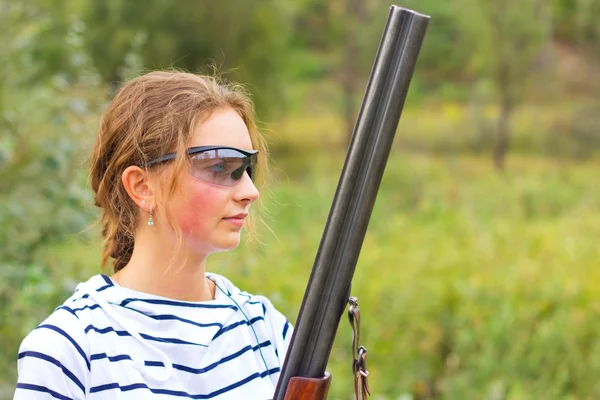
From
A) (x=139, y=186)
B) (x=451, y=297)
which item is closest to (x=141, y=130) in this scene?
(x=139, y=186)

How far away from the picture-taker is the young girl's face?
121cm

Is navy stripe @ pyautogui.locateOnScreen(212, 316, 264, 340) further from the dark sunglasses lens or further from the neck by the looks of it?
the dark sunglasses lens

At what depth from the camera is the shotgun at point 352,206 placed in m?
1.07

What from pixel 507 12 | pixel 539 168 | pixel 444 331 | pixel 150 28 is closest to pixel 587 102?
A: pixel 539 168

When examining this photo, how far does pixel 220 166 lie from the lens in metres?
1.21

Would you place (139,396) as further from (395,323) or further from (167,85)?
(395,323)

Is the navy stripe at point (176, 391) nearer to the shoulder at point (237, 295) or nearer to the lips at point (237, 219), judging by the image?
the shoulder at point (237, 295)

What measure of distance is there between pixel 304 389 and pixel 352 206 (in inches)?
10.4

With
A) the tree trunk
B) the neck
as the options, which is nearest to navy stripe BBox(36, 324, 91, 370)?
the neck

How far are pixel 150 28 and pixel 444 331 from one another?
220 inches

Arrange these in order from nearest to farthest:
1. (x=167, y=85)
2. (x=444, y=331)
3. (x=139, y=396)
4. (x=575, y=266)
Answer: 1. (x=139, y=396)
2. (x=167, y=85)
3. (x=444, y=331)
4. (x=575, y=266)

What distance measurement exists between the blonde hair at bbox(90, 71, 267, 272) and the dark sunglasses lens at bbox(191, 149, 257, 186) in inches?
1.0

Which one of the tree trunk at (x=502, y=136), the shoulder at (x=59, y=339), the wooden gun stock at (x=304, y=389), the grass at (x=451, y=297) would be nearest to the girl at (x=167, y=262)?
the shoulder at (x=59, y=339)

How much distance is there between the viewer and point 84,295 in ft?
3.98
